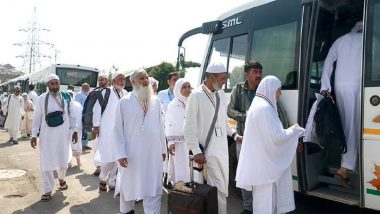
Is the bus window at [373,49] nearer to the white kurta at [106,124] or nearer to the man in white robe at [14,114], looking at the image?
the white kurta at [106,124]

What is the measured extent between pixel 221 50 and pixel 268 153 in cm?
290

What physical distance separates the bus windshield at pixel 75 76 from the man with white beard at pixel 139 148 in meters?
15.6

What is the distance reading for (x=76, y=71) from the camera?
19.6 m

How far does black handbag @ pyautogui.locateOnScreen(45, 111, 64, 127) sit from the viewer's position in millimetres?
6277

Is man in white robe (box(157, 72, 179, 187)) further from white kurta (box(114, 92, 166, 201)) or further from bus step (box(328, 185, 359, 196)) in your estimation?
bus step (box(328, 185, 359, 196))

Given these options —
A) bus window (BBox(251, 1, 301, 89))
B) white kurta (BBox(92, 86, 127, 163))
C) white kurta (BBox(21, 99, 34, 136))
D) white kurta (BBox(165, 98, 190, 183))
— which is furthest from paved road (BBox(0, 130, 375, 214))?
white kurta (BBox(21, 99, 34, 136))

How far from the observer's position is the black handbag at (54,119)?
20.6 ft

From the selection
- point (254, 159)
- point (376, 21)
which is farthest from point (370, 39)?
point (254, 159)

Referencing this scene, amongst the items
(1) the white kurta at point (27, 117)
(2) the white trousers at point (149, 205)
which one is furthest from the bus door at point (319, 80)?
(1) the white kurta at point (27, 117)

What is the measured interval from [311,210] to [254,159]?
2.10m

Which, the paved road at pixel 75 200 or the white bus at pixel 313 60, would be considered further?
the paved road at pixel 75 200

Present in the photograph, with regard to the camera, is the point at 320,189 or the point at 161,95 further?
the point at 161,95

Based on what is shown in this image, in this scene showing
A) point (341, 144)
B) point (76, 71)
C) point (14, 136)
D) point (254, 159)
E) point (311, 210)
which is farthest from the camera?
point (76, 71)

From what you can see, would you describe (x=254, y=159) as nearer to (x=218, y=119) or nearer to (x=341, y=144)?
(x=218, y=119)
